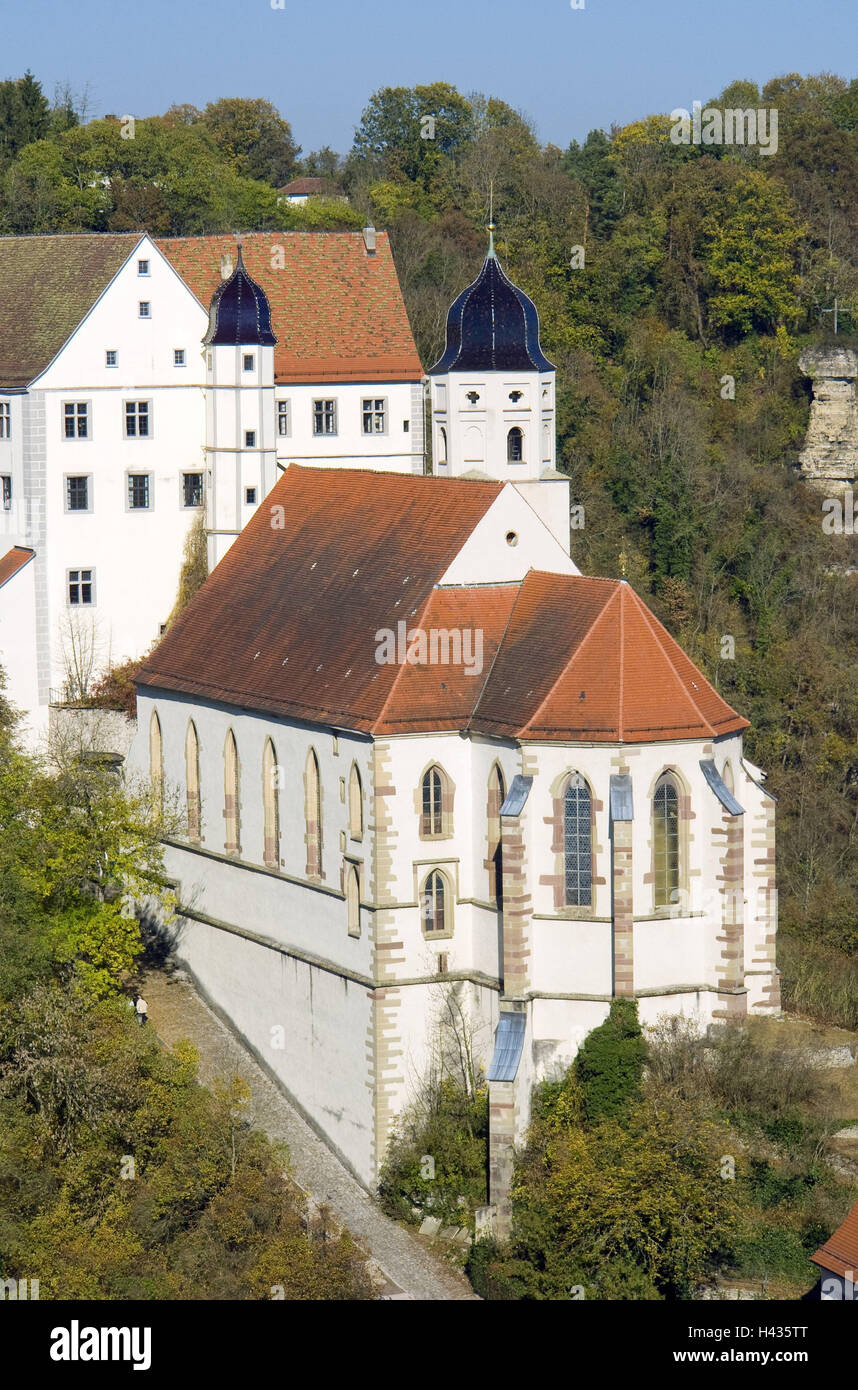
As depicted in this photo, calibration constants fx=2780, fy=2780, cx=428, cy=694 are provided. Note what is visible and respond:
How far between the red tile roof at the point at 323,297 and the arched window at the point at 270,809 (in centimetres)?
1528

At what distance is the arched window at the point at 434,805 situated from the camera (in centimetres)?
5366

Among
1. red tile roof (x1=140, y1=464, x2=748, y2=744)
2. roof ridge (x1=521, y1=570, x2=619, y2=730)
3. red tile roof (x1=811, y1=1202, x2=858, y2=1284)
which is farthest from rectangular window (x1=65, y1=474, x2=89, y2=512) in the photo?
red tile roof (x1=811, y1=1202, x2=858, y2=1284)

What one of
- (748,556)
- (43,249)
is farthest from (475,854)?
(748,556)

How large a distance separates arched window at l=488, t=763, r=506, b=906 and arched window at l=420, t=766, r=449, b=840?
2.96ft

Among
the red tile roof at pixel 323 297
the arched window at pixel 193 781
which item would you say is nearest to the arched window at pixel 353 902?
the arched window at pixel 193 781

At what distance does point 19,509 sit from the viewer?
2643 inches

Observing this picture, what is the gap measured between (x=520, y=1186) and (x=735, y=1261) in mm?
4095

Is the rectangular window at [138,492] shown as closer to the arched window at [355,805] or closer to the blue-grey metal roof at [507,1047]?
the arched window at [355,805]

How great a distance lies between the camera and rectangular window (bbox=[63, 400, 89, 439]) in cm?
6662

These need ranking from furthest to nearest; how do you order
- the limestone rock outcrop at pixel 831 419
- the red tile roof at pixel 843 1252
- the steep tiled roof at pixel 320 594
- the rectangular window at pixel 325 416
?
the limestone rock outcrop at pixel 831 419, the rectangular window at pixel 325 416, the steep tiled roof at pixel 320 594, the red tile roof at pixel 843 1252

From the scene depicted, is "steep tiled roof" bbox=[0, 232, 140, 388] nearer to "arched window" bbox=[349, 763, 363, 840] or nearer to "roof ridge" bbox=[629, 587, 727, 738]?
"arched window" bbox=[349, 763, 363, 840]

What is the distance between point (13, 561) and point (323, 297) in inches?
465

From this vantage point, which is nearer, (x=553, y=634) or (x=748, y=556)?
(x=553, y=634)

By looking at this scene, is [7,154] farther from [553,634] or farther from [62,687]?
[553,634]
